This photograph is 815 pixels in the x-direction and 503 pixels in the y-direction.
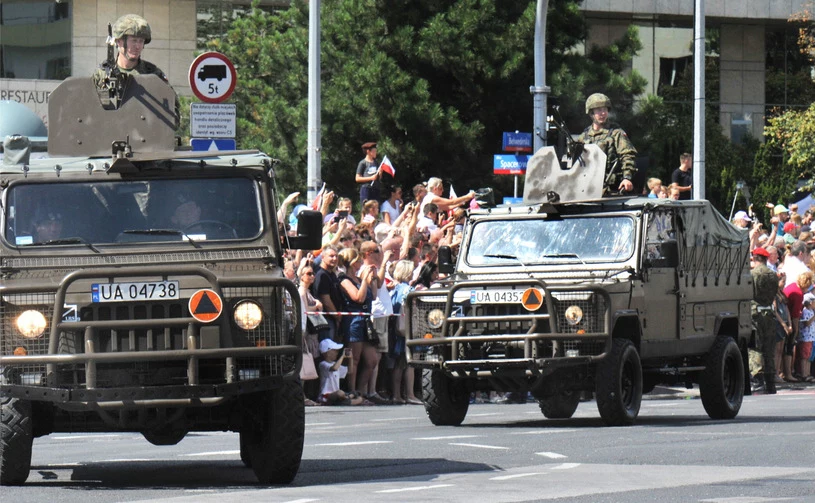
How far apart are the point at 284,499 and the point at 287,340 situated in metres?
1.20

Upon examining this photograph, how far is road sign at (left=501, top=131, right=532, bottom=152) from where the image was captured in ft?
95.5

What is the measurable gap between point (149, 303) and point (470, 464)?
9.79 feet

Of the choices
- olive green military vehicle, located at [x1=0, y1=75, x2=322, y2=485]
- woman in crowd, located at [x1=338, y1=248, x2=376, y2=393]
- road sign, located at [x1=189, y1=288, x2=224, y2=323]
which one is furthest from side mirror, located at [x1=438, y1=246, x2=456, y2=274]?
road sign, located at [x1=189, y1=288, x2=224, y2=323]

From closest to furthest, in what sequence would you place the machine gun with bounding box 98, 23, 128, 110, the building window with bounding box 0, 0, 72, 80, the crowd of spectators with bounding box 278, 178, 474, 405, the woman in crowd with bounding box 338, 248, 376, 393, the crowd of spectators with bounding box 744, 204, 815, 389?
1. the machine gun with bounding box 98, 23, 128, 110
2. the crowd of spectators with bounding box 278, 178, 474, 405
3. the woman in crowd with bounding box 338, 248, 376, 393
4. the crowd of spectators with bounding box 744, 204, 815, 389
5. the building window with bounding box 0, 0, 72, 80

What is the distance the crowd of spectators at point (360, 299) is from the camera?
2039 cm

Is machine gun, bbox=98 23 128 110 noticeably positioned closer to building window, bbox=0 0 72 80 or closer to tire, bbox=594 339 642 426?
tire, bbox=594 339 642 426

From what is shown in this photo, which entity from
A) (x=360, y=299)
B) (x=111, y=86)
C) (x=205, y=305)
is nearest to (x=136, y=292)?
(x=205, y=305)

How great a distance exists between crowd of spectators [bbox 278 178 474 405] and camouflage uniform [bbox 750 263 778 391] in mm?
4887

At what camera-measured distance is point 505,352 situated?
53.4 ft

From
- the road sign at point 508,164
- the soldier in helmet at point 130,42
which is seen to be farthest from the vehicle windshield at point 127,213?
the road sign at point 508,164

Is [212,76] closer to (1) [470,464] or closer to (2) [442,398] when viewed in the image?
(2) [442,398]

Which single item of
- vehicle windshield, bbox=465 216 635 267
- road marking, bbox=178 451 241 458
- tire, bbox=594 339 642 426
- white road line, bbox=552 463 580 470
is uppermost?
vehicle windshield, bbox=465 216 635 267

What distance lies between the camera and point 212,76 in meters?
20.2

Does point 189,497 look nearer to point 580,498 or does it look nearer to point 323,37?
point 580,498
